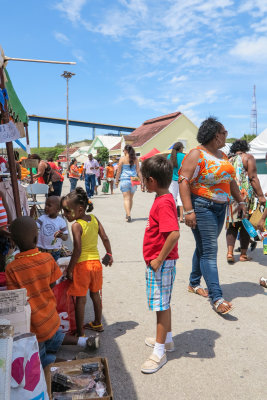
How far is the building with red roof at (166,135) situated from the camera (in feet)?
127

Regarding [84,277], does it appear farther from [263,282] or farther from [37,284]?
[263,282]

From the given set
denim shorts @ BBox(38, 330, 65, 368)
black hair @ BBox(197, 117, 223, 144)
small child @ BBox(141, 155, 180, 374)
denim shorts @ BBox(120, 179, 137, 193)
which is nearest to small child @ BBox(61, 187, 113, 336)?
denim shorts @ BBox(38, 330, 65, 368)

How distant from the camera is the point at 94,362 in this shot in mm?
2355

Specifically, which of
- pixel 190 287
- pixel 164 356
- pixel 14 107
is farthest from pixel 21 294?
pixel 14 107

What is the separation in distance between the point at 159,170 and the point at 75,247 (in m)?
0.97

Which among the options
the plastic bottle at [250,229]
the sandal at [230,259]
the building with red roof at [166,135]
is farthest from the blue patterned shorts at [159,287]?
the building with red roof at [166,135]

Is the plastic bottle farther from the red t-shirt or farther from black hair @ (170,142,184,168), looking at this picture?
black hair @ (170,142,184,168)

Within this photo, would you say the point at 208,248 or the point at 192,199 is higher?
the point at 192,199

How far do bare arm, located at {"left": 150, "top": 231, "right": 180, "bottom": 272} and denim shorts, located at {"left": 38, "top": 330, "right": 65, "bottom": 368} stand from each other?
921 millimetres

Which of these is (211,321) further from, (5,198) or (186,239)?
(186,239)

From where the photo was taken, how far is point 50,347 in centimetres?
262

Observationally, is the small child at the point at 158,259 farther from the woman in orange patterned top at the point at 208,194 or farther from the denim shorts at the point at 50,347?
the woman in orange patterned top at the point at 208,194

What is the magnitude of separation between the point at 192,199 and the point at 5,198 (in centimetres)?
203

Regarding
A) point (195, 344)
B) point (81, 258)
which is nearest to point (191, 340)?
point (195, 344)
